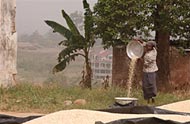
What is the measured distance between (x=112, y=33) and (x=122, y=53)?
5.30ft

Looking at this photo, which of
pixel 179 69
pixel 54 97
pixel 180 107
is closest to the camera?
pixel 180 107

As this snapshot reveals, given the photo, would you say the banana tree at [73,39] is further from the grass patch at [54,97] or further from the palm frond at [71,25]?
the grass patch at [54,97]

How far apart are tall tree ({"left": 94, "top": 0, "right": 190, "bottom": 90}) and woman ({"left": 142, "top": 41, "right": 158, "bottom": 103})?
2.16 meters

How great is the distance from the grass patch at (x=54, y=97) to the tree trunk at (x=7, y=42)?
41cm

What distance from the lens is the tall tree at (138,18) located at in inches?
525

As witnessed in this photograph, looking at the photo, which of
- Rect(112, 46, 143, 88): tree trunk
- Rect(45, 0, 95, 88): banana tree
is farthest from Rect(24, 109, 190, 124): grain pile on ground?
Rect(112, 46, 143, 88): tree trunk

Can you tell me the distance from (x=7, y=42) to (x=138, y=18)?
3.21 m

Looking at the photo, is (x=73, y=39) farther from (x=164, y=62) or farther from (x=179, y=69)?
(x=179, y=69)

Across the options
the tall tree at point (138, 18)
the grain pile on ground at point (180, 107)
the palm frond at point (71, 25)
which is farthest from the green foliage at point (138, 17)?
the grain pile on ground at point (180, 107)

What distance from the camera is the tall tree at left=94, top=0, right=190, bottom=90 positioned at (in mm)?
13328

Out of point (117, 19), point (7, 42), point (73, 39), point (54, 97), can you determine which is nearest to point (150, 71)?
point (54, 97)

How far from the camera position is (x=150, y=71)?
1136cm

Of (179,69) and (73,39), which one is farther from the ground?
(73,39)

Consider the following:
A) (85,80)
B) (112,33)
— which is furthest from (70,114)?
(85,80)
